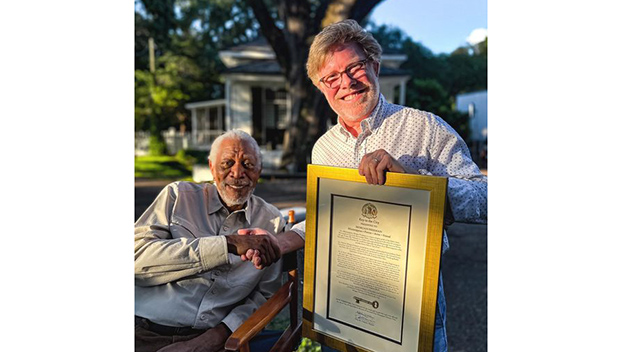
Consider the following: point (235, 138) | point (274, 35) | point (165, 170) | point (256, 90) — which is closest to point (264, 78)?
point (256, 90)

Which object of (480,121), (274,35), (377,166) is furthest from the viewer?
(274,35)

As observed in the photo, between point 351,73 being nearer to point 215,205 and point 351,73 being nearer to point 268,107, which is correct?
point 215,205

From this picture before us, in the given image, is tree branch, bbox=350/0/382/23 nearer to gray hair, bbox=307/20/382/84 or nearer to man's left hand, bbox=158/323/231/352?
gray hair, bbox=307/20/382/84

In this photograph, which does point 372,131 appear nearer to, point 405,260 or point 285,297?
point 405,260

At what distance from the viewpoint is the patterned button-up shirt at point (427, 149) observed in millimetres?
1232

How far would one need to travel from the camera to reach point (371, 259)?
135cm

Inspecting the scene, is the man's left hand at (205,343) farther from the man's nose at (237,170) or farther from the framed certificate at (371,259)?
the man's nose at (237,170)

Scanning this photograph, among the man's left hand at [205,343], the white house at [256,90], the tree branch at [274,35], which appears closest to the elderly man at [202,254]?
the man's left hand at [205,343]

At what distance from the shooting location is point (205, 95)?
13219 millimetres

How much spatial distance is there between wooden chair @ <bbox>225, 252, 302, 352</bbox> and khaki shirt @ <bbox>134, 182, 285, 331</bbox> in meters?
0.10

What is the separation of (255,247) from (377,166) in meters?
0.58
